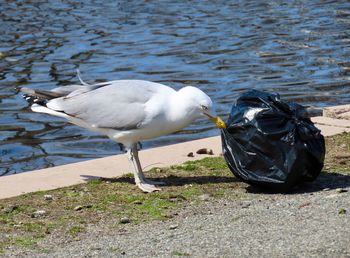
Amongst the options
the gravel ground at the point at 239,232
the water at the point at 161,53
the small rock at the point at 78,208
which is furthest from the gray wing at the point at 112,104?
the water at the point at 161,53

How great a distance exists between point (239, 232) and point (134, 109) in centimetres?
206

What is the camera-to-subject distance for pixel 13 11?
83.5 feet

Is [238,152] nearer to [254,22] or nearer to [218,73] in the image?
[218,73]

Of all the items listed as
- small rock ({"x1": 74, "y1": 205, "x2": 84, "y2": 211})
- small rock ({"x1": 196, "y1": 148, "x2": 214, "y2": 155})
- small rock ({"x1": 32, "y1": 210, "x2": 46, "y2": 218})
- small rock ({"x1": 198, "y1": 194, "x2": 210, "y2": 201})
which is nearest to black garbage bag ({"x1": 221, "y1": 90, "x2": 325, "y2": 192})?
small rock ({"x1": 198, "y1": 194, "x2": 210, "y2": 201})

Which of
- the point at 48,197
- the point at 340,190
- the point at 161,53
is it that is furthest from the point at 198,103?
the point at 161,53

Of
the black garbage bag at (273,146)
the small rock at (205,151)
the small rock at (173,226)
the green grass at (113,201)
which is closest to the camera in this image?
the small rock at (173,226)

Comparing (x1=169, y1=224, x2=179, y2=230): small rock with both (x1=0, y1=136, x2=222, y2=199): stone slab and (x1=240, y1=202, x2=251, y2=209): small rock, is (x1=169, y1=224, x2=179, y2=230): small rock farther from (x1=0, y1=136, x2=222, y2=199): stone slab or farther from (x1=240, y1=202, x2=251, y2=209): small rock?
(x1=0, y1=136, x2=222, y2=199): stone slab

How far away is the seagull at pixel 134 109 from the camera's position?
8.34 meters

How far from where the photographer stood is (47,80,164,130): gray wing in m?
8.45

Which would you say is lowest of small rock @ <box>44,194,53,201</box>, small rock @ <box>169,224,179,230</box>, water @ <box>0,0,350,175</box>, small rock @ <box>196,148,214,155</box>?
water @ <box>0,0,350,175</box>

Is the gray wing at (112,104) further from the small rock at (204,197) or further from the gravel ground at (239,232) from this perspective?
the gravel ground at (239,232)

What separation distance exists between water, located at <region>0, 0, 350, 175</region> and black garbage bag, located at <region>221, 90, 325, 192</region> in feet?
11.4

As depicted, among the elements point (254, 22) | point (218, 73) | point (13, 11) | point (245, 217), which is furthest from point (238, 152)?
point (13, 11)

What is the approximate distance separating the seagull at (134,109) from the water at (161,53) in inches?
96.4
